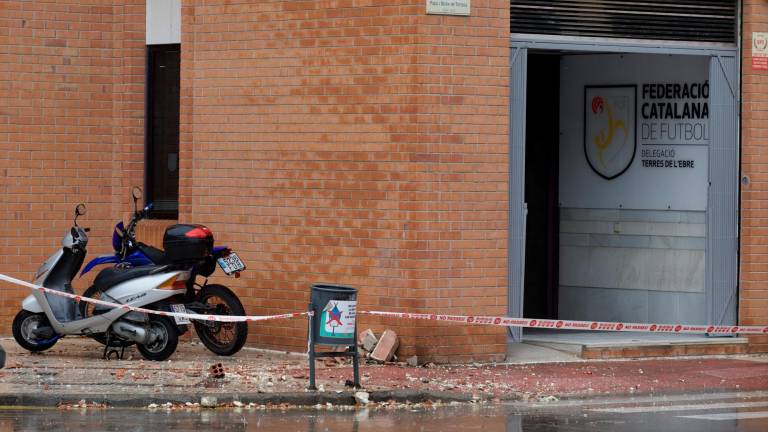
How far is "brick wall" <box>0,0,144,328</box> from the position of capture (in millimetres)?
14992

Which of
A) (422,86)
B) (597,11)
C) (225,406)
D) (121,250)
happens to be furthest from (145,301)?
(597,11)

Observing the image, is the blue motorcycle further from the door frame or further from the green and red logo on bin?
the door frame

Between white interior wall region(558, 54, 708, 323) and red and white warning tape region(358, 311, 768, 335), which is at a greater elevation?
white interior wall region(558, 54, 708, 323)

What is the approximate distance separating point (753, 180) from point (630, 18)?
223cm

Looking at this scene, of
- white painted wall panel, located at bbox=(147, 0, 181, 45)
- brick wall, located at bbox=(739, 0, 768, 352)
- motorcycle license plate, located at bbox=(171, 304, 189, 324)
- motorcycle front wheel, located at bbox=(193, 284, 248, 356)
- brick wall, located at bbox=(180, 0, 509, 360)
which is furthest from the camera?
white painted wall panel, located at bbox=(147, 0, 181, 45)

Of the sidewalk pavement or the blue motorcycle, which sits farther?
the blue motorcycle

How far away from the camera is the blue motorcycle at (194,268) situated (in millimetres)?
12812

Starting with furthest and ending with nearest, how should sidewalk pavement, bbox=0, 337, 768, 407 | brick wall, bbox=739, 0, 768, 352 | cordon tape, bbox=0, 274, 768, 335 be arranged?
brick wall, bbox=739, 0, 768, 352, cordon tape, bbox=0, 274, 768, 335, sidewalk pavement, bbox=0, 337, 768, 407

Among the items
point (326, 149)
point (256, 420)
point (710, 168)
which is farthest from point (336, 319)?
point (710, 168)

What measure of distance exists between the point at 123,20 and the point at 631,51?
5.68 meters

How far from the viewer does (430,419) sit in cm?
1047

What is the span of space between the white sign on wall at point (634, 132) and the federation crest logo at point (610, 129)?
0.01 metres

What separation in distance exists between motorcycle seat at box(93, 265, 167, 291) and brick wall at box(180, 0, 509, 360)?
1416 millimetres

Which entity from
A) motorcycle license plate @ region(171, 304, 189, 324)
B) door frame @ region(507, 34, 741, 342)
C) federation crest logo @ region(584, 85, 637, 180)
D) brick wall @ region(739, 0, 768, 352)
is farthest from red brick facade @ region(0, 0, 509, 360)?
federation crest logo @ region(584, 85, 637, 180)
